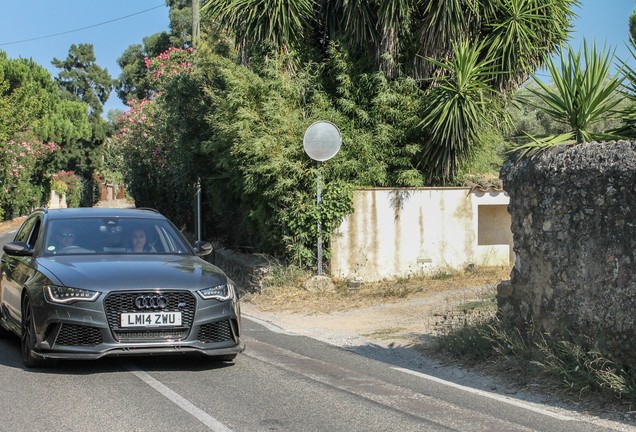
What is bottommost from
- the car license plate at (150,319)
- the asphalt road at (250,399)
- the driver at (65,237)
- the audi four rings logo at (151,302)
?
the asphalt road at (250,399)

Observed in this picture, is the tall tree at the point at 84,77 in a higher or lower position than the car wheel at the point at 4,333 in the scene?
higher

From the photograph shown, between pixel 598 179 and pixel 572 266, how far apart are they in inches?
35.7

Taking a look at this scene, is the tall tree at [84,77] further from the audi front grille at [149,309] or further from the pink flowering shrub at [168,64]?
the audi front grille at [149,309]

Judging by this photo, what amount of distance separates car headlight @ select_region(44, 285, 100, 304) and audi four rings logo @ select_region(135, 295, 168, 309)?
15.1 inches

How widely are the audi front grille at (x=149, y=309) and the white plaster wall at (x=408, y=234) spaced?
320 inches

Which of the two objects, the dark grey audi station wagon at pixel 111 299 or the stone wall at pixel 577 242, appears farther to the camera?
the dark grey audi station wagon at pixel 111 299

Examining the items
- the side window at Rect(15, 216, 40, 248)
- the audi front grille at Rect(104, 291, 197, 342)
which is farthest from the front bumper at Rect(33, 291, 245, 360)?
the side window at Rect(15, 216, 40, 248)

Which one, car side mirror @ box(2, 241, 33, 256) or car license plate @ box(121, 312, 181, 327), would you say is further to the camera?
car side mirror @ box(2, 241, 33, 256)

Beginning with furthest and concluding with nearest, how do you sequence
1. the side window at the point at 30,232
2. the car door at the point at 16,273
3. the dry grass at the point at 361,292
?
the dry grass at the point at 361,292
the side window at the point at 30,232
the car door at the point at 16,273

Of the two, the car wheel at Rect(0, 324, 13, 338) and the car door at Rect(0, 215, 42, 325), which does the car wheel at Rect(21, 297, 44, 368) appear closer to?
the car door at Rect(0, 215, 42, 325)

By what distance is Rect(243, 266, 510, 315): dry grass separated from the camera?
1412cm

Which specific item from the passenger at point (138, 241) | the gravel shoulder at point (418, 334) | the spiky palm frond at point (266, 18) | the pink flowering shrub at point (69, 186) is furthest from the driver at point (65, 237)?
the pink flowering shrub at point (69, 186)

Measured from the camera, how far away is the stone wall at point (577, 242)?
7.03m

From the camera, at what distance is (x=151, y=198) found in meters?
31.8
